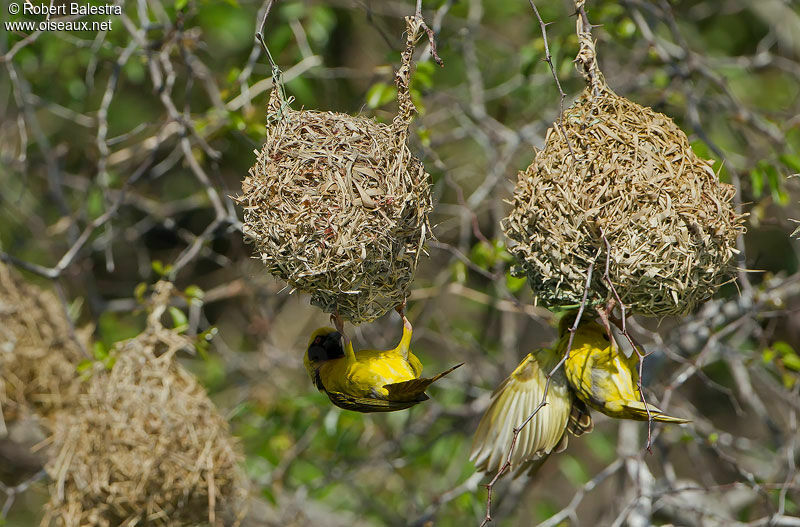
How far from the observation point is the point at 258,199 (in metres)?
2.59

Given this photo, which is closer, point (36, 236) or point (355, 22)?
point (36, 236)

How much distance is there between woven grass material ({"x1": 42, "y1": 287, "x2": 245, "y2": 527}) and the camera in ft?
10.8

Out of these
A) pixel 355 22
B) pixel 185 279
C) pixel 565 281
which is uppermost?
pixel 565 281

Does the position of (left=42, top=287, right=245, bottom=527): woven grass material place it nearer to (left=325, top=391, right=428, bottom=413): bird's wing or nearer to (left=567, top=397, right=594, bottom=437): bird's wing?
(left=325, top=391, right=428, bottom=413): bird's wing

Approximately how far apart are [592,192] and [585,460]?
16.7ft

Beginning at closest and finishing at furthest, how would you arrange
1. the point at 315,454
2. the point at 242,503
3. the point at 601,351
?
the point at 601,351 < the point at 242,503 < the point at 315,454

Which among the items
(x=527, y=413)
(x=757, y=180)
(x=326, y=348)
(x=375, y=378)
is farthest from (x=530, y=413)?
(x=757, y=180)

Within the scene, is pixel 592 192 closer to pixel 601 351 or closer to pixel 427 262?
pixel 601 351

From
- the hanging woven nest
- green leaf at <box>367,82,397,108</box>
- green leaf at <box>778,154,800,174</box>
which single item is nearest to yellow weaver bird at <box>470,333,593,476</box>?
the hanging woven nest

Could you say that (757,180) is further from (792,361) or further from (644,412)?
(644,412)

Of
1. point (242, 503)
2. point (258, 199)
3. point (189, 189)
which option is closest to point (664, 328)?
point (242, 503)

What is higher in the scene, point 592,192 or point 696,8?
point 592,192

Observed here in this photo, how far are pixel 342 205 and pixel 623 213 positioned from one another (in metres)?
0.78

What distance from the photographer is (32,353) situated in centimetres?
407
